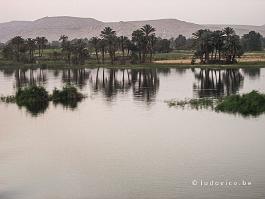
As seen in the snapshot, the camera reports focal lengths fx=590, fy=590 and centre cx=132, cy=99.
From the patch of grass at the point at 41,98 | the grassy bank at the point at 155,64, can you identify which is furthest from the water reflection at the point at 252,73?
the patch of grass at the point at 41,98

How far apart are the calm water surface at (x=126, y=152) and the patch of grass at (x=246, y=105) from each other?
2175 mm

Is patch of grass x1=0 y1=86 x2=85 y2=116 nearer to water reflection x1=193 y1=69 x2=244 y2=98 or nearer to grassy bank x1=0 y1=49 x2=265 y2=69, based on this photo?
water reflection x1=193 y1=69 x2=244 y2=98

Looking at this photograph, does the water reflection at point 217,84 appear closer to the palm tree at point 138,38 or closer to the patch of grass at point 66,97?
the patch of grass at point 66,97

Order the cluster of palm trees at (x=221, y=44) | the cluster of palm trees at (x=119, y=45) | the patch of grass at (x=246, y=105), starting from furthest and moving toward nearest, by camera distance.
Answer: the cluster of palm trees at (x=119, y=45) → the cluster of palm trees at (x=221, y=44) → the patch of grass at (x=246, y=105)

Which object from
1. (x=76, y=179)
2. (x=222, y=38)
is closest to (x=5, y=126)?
(x=76, y=179)

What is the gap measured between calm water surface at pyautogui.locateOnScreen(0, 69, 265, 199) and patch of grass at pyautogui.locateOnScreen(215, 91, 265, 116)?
7.14 ft

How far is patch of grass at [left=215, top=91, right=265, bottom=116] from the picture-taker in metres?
52.9

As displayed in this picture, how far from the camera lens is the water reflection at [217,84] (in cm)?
7239

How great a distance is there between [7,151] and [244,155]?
15.8 metres

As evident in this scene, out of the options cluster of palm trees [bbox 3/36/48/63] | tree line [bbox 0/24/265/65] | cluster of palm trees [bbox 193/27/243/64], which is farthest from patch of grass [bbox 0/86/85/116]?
cluster of palm trees [bbox 3/36/48/63]

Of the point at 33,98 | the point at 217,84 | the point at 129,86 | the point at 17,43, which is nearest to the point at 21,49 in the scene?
the point at 17,43

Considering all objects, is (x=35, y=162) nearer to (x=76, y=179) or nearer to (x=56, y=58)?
(x=76, y=179)

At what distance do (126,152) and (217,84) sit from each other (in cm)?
4792

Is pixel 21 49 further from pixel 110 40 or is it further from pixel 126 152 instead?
pixel 126 152
